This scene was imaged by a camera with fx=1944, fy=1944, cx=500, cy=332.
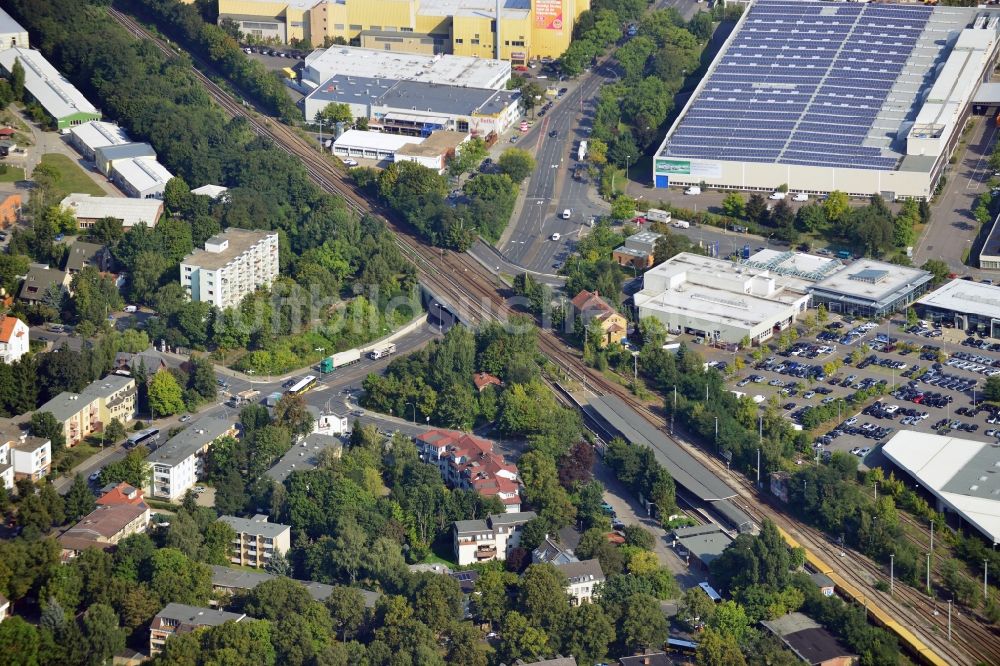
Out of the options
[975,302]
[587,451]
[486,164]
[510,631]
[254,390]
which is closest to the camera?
[510,631]

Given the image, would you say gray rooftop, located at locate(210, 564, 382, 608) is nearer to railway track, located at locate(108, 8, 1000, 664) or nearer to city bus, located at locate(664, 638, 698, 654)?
city bus, located at locate(664, 638, 698, 654)

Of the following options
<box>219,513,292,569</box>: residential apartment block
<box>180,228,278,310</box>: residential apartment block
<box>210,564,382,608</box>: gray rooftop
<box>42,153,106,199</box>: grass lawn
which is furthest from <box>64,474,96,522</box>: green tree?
<box>42,153,106,199</box>: grass lawn

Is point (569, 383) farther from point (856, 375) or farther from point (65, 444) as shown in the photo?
point (65, 444)

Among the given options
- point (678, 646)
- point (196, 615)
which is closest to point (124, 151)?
point (196, 615)

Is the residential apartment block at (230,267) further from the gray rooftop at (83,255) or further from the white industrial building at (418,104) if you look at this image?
the white industrial building at (418,104)

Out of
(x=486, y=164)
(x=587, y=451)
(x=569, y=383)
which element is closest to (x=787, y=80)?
(x=486, y=164)

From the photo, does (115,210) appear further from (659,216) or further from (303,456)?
(659,216)

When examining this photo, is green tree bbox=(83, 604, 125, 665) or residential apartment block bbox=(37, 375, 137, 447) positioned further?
residential apartment block bbox=(37, 375, 137, 447)
